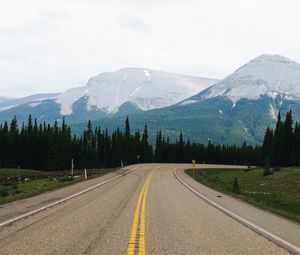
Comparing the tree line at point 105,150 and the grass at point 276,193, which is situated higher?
the tree line at point 105,150

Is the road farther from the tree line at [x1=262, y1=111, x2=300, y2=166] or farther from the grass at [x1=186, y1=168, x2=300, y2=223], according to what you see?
the tree line at [x1=262, y1=111, x2=300, y2=166]

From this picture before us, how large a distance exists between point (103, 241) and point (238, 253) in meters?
3.03

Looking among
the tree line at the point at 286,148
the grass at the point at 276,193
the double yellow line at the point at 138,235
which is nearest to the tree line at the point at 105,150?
the tree line at the point at 286,148

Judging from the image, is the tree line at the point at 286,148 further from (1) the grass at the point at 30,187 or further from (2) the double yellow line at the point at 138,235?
(2) the double yellow line at the point at 138,235

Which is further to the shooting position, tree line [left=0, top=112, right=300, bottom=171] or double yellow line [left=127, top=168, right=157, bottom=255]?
tree line [left=0, top=112, right=300, bottom=171]

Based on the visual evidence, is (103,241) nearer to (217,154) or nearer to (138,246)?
(138,246)

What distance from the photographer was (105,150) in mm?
144000

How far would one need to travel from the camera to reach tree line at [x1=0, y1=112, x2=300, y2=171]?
93375 mm

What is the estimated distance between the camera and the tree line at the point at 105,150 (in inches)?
3676

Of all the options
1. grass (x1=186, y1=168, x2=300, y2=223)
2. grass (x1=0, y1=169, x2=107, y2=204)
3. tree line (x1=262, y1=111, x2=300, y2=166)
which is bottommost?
grass (x1=186, y1=168, x2=300, y2=223)

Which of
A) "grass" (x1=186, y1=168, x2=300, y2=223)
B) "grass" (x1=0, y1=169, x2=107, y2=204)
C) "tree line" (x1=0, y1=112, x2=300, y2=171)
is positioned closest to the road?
"grass" (x1=0, y1=169, x2=107, y2=204)

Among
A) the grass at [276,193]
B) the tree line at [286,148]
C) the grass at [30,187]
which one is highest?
the tree line at [286,148]

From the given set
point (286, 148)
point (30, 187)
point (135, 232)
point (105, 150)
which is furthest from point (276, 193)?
point (105, 150)

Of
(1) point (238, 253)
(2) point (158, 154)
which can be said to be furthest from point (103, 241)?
(2) point (158, 154)
